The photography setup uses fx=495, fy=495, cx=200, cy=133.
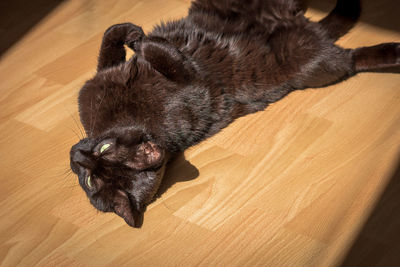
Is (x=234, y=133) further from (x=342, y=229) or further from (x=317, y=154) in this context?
(x=342, y=229)

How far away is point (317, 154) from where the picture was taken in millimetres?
1855

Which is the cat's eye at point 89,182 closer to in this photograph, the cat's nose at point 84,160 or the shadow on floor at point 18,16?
the cat's nose at point 84,160

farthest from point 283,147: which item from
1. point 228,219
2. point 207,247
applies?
point 207,247

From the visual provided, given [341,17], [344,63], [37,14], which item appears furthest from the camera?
[37,14]

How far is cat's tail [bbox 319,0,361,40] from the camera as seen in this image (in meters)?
2.10

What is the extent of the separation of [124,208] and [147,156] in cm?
19

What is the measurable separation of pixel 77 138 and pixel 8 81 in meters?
0.55

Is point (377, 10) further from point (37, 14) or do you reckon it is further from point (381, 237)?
point (37, 14)

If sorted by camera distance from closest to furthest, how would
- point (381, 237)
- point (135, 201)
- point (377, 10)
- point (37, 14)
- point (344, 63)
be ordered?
point (381, 237)
point (135, 201)
point (344, 63)
point (377, 10)
point (37, 14)

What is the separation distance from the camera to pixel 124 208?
1.66 meters

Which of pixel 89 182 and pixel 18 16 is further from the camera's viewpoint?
pixel 18 16

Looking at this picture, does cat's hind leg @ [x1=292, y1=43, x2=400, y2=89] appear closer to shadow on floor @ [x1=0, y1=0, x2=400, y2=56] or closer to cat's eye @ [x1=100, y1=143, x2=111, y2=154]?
shadow on floor @ [x1=0, y1=0, x2=400, y2=56]

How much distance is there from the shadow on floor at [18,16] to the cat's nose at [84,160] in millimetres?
1134

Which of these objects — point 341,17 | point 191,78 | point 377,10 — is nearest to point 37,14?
point 191,78
